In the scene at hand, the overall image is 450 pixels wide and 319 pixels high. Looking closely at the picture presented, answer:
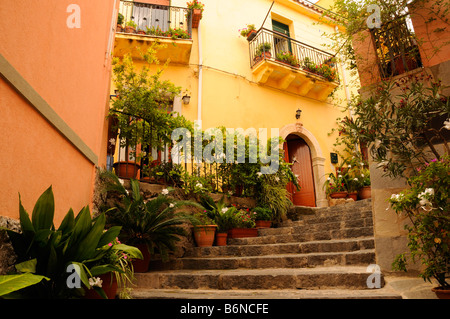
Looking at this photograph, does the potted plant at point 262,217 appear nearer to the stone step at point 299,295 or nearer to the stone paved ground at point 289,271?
the stone paved ground at point 289,271

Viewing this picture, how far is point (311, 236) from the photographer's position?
457 centimetres

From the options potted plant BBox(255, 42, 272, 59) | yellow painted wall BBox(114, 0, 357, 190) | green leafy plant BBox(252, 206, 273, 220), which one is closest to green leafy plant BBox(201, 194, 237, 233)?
green leafy plant BBox(252, 206, 273, 220)

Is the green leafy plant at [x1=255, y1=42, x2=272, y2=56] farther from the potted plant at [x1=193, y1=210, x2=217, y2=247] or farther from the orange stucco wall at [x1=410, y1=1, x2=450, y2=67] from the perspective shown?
the orange stucco wall at [x1=410, y1=1, x2=450, y2=67]

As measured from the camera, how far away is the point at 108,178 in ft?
13.5

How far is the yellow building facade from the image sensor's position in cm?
771

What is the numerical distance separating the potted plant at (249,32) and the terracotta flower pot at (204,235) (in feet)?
19.6

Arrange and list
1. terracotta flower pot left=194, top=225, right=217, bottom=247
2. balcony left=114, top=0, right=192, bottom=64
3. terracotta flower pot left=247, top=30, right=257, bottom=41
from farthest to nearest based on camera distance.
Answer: terracotta flower pot left=247, top=30, right=257, bottom=41 < balcony left=114, top=0, right=192, bottom=64 < terracotta flower pot left=194, top=225, right=217, bottom=247

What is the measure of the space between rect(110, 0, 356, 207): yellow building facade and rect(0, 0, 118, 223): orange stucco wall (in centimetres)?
388

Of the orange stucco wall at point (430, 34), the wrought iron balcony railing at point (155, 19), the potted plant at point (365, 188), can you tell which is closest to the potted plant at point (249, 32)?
the wrought iron balcony railing at point (155, 19)

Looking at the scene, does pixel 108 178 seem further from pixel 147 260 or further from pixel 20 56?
pixel 20 56

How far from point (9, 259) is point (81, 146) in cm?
148

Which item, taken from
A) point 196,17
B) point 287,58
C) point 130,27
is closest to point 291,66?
point 287,58

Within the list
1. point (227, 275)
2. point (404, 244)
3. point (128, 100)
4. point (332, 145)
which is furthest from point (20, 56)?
point (332, 145)

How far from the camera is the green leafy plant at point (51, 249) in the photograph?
1.88 meters
